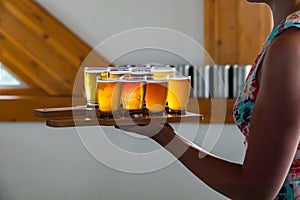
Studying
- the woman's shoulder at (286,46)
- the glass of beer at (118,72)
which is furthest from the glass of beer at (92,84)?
the woman's shoulder at (286,46)

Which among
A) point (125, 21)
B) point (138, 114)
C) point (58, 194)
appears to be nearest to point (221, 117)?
point (125, 21)

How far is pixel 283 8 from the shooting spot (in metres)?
1.10

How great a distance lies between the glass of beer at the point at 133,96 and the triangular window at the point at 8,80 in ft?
6.73

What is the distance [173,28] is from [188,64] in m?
0.24

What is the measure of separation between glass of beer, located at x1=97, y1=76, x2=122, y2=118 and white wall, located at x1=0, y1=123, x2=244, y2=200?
1.73 meters

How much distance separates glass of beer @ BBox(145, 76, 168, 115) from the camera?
142 cm

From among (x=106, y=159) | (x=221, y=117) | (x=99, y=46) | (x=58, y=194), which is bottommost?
(x=58, y=194)

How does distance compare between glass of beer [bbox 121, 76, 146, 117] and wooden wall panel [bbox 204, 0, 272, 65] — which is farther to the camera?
wooden wall panel [bbox 204, 0, 272, 65]

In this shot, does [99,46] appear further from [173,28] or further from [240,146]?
[240,146]

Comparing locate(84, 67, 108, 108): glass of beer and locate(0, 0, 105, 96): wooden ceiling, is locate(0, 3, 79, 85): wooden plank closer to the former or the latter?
locate(0, 0, 105, 96): wooden ceiling

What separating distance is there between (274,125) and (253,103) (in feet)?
0.50

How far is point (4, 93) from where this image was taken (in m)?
3.36

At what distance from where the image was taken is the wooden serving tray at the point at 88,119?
133 centimetres

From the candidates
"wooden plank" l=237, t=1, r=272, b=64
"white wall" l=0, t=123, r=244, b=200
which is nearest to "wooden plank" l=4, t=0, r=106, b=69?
"white wall" l=0, t=123, r=244, b=200
